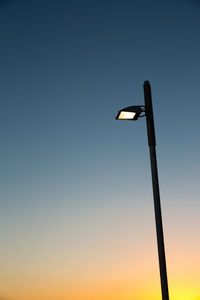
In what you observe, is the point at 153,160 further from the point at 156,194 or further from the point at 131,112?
the point at 131,112

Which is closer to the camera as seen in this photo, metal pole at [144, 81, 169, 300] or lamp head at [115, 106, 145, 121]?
metal pole at [144, 81, 169, 300]

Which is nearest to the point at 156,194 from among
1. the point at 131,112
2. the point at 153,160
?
the point at 153,160

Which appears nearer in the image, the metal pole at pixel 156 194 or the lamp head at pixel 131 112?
the metal pole at pixel 156 194

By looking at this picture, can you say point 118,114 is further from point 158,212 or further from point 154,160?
point 158,212

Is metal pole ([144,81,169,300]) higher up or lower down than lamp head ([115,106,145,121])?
lower down

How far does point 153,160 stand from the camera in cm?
695

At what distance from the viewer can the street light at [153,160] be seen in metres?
6.12

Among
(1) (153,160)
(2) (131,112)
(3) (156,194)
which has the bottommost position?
(3) (156,194)

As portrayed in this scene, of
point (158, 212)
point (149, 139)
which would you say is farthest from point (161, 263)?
point (149, 139)

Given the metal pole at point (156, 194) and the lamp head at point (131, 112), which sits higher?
the lamp head at point (131, 112)

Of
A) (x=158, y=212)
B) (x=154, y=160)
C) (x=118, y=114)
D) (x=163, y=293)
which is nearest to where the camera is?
(x=163, y=293)

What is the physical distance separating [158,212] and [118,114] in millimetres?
2223

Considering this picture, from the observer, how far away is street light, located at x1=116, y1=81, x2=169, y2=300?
20.1 ft

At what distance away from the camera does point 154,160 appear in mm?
6938
